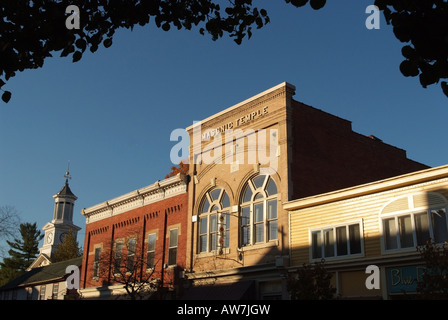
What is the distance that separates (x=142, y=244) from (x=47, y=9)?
25462 millimetres

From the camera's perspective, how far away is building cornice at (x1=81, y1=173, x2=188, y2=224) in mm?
31312

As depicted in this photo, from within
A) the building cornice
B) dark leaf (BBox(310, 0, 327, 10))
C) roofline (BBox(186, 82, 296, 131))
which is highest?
roofline (BBox(186, 82, 296, 131))

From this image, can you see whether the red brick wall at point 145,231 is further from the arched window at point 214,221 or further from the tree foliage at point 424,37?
the tree foliage at point 424,37

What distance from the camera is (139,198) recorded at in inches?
1362

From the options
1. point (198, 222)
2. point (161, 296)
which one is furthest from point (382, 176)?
point (161, 296)

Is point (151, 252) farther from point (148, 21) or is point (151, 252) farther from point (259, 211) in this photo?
point (148, 21)

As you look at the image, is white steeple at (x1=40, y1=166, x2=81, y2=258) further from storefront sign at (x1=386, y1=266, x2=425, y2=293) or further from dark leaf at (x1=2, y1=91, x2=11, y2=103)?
dark leaf at (x1=2, y1=91, x2=11, y2=103)

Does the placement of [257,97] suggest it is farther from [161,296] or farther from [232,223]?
[161,296]

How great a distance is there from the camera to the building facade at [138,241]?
3044cm

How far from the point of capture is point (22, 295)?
50.6m

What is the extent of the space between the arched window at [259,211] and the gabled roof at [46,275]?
21.9 m

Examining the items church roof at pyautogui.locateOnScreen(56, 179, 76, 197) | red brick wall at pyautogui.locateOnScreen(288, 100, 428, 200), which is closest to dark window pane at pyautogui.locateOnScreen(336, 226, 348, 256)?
red brick wall at pyautogui.locateOnScreen(288, 100, 428, 200)

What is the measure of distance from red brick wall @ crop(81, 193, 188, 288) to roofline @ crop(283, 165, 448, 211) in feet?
28.0

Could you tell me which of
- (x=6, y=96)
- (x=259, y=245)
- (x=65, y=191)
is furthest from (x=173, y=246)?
(x=65, y=191)
